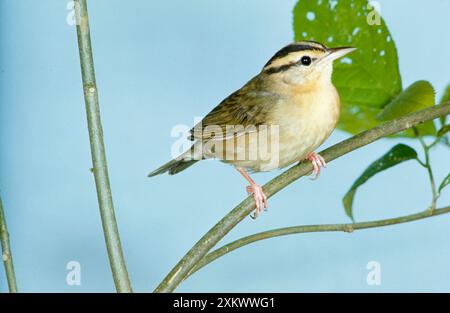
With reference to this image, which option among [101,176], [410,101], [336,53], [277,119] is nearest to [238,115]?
[277,119]

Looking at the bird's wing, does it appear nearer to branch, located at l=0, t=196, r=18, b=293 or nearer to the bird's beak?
A: the bird's beak

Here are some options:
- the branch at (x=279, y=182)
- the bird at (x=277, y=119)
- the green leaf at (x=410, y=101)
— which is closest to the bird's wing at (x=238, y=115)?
the bird at (x=277, y=119)

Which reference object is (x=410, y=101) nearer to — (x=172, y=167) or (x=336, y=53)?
(x=336, y=53)

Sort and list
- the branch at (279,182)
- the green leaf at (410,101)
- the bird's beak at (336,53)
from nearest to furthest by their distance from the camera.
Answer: the branch at (279,182), the green leaf at (410,101), the bird's beak at (336,53)

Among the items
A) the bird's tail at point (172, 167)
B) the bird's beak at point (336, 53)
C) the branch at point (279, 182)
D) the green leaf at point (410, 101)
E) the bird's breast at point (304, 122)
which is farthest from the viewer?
the bird's tail at point (172, 167)

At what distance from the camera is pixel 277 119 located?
114cm

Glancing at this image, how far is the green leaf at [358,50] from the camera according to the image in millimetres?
903

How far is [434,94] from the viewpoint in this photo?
89cm

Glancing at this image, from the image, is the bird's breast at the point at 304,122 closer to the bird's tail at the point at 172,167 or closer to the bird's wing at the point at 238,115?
the bird's wing at the point at 238,115

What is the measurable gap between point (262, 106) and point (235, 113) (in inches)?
2.1

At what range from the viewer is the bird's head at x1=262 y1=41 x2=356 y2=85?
3.71 feet

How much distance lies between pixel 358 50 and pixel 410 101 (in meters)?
0.13

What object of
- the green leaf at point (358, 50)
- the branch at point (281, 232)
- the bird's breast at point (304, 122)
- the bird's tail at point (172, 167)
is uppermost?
the green leaf at point (358, 50)
